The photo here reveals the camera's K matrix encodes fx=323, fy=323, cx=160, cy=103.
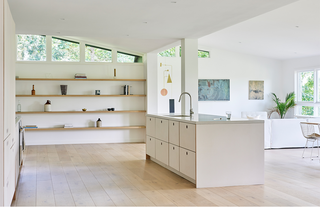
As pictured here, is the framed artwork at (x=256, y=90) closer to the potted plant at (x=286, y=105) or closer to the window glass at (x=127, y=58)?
the potted plant at (x=286, y=105)

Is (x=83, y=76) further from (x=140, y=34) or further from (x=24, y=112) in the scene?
(x=140, y=34)

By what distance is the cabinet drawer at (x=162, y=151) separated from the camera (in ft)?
17.1

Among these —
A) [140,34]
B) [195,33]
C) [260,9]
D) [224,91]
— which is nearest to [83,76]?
[140,34]

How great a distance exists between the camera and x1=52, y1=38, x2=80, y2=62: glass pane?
28.3ft

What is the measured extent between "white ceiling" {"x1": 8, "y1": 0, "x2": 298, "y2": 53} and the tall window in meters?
5.82

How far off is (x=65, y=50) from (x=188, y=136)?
5.55 m

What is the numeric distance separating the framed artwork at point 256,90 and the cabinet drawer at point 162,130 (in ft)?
20.8

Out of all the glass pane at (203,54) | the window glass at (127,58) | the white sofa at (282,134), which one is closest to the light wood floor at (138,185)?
the white sofa at (282,134)

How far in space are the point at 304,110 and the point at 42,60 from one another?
8219 millimetres

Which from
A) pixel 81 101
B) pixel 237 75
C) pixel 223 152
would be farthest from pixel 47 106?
pixel 237 75

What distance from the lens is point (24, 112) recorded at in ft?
26.9

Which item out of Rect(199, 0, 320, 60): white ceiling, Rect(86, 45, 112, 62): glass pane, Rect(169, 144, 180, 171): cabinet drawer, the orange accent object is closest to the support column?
Rect(169, 144, 180, 171): cabinet drawer

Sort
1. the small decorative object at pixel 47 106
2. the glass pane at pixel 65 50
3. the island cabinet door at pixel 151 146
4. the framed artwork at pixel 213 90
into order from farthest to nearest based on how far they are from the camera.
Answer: the framed artwork at pixel 213 90 < the glass pane at pixel 65 50 < the small decorative object at pixel 47 106 < the island cabinet door at pixel 151 146

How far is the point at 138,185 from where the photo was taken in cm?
434
